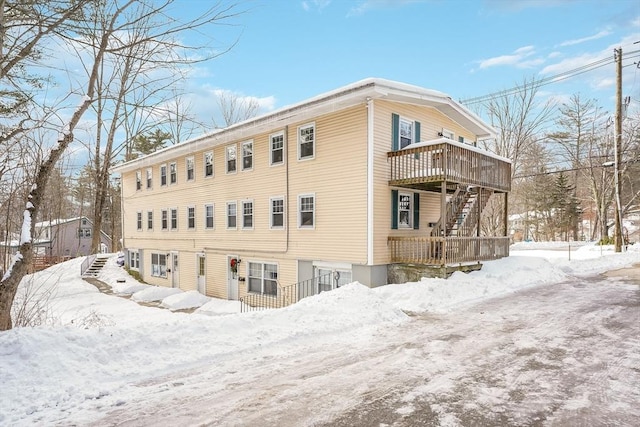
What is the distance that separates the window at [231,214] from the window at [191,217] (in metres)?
3.55

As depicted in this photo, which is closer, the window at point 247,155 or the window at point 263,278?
the window at point 263,278

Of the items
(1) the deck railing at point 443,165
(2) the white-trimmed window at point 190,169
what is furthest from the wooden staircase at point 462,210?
(2) the white-trimmed window at point 190,169

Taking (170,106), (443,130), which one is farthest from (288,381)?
(443,130)

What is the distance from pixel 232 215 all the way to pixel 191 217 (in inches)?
170

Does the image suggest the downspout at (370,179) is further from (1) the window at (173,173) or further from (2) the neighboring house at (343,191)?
(1) the window at (173,173)

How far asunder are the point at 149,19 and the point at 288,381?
5.17 meters

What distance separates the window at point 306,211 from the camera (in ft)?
49.1

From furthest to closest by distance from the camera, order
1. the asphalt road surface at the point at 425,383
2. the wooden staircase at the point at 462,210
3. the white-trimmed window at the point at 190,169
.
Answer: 1. the white-trimmed window at the point at 190,169
2. the wooden staircase at the point at 462,210
3. the asphalt road surface at the point at 425,383

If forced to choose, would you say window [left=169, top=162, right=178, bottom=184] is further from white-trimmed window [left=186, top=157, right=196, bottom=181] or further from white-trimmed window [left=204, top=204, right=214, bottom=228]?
white-trimmed window [left=204, top=204, right=214, bottom=228]

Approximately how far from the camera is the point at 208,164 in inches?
815

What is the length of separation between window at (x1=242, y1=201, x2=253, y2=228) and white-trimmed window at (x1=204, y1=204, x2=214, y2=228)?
2.95 meters

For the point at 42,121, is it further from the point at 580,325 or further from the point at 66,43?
the point at 580,325

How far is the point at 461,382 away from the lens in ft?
16.0

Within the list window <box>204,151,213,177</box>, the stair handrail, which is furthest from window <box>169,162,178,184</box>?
the stair handrail
